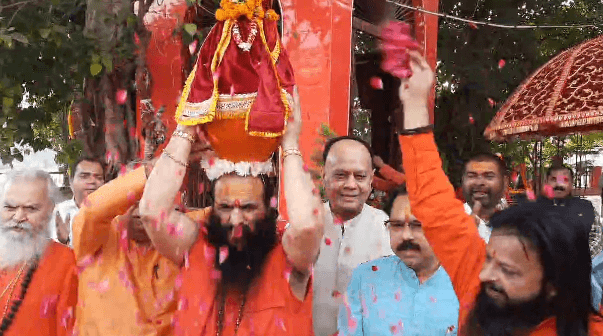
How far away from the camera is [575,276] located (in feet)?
5.59

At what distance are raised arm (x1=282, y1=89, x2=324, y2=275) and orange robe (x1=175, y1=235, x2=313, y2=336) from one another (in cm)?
11

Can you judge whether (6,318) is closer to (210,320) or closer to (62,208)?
(210,320)

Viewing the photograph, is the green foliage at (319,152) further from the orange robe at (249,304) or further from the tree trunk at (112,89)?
the orange robe at (249,304)

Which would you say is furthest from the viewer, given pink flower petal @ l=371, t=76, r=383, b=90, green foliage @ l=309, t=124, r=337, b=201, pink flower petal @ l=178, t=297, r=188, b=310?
pink flower petal @ l=371, t=76, r=383, b=90

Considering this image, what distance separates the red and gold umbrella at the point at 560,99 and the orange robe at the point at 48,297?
241 centimetres

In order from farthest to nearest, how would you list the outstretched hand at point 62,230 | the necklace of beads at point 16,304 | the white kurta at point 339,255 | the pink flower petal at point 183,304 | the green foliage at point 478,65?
the green foliage at point 478,65 < the outstretched hand at point 62,230 < the white kurta at point 339,255 < the necklace of beads at point 16,304 < the pink flower petal at point 183,304

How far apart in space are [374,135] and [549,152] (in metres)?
13.1

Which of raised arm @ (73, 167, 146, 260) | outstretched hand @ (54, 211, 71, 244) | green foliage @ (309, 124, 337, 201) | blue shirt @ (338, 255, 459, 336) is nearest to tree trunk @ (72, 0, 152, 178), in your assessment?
outstretched hand @ (54, 211, 71, 244)

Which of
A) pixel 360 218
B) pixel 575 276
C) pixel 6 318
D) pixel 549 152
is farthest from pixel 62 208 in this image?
pixel 549 152

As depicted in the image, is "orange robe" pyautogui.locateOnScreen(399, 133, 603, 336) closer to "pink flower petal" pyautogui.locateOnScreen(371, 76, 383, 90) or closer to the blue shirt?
the blue shirt

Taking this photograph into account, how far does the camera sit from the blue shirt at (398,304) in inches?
94.7

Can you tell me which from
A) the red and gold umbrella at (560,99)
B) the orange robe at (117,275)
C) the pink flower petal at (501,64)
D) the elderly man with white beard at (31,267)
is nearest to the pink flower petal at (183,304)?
the orange robe at (117,275)

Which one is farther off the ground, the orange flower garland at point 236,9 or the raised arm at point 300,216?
the orange flower garland at point 236,9

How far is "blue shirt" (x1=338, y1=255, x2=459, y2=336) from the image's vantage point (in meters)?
2.40
